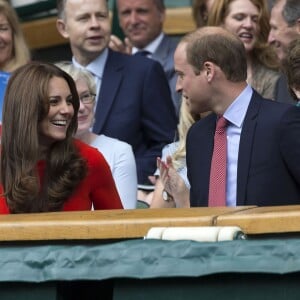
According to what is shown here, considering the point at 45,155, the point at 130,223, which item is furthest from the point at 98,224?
the point at 45,155

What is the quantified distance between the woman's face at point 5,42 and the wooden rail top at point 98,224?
3700mm

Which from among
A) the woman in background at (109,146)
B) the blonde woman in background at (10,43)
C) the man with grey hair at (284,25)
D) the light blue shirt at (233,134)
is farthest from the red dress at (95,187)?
the blonde woman in background at (10,43)

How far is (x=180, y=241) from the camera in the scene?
4.79 m

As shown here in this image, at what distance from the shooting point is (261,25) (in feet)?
29.8

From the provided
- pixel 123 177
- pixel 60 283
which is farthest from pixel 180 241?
pixel 123 177

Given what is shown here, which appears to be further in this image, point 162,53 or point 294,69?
point 162,53

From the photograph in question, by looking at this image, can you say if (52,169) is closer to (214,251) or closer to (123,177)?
(123,177)

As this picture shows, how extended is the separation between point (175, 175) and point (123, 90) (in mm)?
1865

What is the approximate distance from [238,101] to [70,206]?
98 cm

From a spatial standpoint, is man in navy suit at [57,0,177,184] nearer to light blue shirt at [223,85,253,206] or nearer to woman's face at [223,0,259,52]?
woman's face at [223,0,259,52]

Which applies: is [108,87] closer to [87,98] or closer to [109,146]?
[87,98]

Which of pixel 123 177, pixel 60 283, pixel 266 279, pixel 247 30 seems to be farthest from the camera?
pixel 247 30

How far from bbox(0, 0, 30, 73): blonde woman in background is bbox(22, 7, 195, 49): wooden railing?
2.42 meters

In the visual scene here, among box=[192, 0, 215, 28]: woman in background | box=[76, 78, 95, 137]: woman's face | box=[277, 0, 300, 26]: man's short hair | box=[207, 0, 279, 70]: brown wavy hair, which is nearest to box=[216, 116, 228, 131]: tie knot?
box=[76, 78, 95, 137]: woman's face
